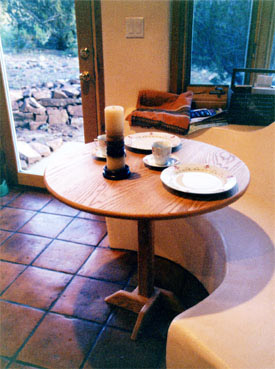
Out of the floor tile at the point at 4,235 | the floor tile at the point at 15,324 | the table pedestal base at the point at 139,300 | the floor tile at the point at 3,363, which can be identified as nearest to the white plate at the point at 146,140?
the table pedestal base at the point at 139,300

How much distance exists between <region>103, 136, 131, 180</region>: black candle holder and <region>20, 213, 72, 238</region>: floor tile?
1144 millimetres

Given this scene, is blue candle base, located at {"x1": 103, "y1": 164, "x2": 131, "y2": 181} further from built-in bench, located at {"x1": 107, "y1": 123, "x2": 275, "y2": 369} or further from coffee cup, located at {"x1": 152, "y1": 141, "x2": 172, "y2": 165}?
built-in bench, located at {"x1": 107, "y1": 123, "x2": 275, "y2": 369}

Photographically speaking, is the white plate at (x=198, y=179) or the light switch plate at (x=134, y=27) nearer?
the white plate at (x=198, y=179)

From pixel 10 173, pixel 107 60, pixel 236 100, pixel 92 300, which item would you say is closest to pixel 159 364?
pixel 92 300

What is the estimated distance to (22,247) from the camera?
2084mm

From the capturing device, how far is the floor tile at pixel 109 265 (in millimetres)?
1834

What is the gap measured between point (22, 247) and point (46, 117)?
5.74 ft

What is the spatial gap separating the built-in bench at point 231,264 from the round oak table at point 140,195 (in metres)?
0.30

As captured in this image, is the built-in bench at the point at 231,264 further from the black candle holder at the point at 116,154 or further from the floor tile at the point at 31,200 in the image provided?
the floor tile at the point at 31,200

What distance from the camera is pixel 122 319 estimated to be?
1555 mm

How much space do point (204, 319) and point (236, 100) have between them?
136 cm

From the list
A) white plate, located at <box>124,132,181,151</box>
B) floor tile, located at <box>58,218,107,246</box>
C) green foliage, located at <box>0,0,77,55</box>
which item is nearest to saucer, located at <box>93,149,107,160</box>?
white plate, located at <box>124,132,181,151</box>

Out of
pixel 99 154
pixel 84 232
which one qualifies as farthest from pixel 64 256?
pixel 99 154

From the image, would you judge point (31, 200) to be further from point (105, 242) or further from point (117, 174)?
point (117, 174)
